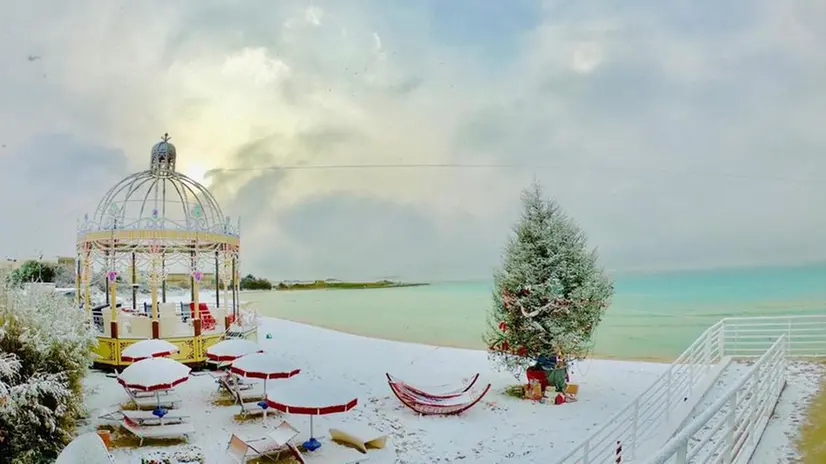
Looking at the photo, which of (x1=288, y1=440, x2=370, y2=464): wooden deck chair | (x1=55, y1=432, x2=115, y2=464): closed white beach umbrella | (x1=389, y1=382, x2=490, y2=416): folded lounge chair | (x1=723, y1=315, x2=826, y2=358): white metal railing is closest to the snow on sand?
(x1=389, y1=382, x2=490, y2=416): folded lounge chair

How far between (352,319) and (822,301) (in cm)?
3131

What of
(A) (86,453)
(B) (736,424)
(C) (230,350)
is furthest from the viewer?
(C) (230,350)

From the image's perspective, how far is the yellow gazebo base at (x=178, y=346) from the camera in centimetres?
1346

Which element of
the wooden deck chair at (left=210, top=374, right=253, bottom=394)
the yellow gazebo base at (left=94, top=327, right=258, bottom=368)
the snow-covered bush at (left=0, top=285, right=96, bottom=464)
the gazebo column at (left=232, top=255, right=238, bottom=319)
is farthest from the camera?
the gazebo column at (left=232, top=255, right=238, bottom=319)

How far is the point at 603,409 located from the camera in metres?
11.1

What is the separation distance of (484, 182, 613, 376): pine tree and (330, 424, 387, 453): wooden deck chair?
4.79 metres

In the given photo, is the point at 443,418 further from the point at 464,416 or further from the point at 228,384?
the point at 228,384

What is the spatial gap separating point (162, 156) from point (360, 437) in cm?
1066

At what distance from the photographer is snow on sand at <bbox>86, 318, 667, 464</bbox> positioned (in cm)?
860

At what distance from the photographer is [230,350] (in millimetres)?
11484

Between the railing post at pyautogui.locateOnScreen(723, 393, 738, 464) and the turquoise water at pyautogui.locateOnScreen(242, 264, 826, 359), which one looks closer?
the railing post at pyautogui.locateOnScreen(723, 393, 738, 464)

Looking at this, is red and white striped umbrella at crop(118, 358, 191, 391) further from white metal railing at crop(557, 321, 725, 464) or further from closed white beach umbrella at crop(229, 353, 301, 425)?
white metal railing at crop(557, 321, 725, 464)

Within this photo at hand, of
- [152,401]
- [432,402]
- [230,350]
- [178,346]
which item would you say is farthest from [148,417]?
[432,402]

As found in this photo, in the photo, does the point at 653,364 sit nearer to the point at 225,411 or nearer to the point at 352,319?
the point at 225,411
